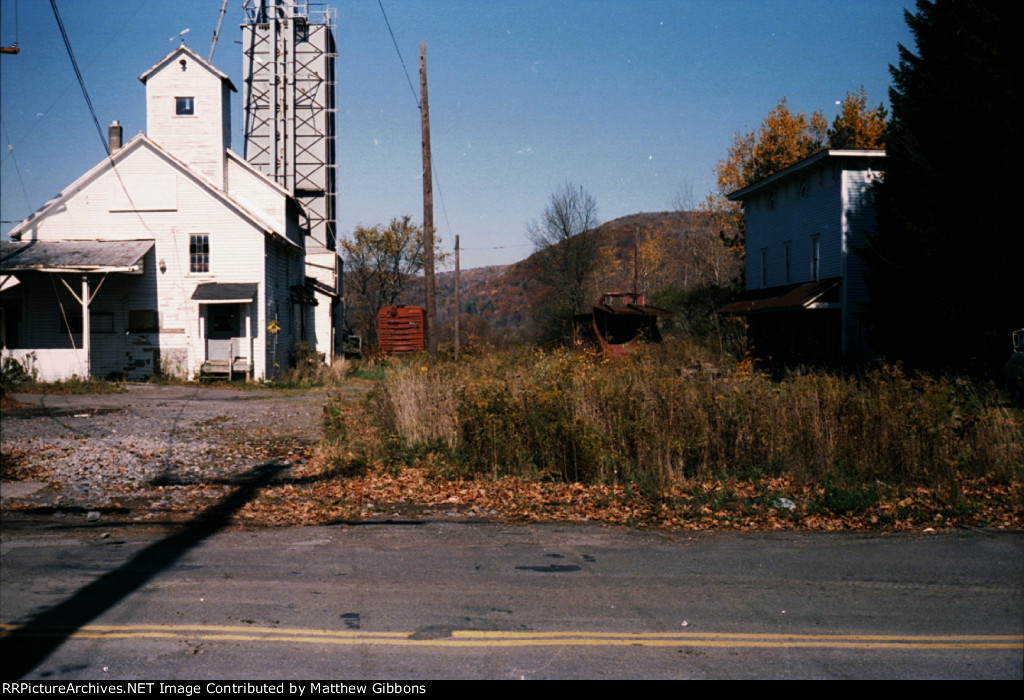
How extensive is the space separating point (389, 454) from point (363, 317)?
52.6m

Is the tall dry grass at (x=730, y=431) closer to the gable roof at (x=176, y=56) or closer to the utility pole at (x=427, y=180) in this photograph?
the utility pole at (x=427, y=180)

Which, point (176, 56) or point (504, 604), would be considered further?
point (176, 56)

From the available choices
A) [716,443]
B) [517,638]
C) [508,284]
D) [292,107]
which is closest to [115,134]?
[292,107]

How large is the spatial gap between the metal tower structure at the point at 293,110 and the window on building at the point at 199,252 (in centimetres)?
1268

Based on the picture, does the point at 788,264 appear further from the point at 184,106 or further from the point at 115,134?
the point at 115,134

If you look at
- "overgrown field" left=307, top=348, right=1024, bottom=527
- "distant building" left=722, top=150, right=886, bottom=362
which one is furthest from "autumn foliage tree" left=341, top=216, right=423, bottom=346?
"overgrown field" left=307, top=348, right=1024, bottom=527

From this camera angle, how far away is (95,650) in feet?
15.0

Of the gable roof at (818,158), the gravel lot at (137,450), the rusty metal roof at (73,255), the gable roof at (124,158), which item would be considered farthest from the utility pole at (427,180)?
the gable roof at (818,158)

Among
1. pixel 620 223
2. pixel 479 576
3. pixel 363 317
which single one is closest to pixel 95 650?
pixel 479 576

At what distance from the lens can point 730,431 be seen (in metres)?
10.9

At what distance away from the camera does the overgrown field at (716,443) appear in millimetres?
9781

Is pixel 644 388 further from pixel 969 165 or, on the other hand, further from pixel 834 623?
pixel 969 165

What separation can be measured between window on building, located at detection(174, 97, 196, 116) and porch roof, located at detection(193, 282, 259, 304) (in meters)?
7.36

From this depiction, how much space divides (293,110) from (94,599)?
134 feet
